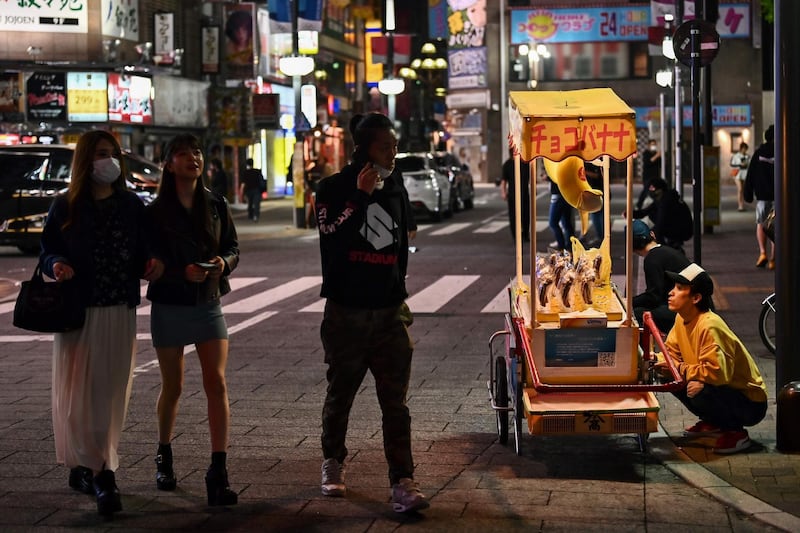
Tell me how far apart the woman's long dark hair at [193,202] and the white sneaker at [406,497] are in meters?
1.54

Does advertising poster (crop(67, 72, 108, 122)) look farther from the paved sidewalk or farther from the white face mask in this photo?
the white face mask

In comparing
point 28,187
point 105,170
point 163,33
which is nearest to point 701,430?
point 105,170

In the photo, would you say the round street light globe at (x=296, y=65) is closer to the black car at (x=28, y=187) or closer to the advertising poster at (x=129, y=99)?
the advertising poster at (x=129, y=99)

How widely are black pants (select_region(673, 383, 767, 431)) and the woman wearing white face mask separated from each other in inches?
128

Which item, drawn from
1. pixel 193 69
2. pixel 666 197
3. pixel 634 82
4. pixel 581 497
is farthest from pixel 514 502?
pixel 634 82

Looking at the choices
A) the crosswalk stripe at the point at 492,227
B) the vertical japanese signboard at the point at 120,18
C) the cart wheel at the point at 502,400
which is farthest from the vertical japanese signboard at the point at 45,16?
the cart wheel at the point at 502,400

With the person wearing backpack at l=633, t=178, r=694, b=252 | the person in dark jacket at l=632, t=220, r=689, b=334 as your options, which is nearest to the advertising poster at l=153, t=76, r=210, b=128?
the person wearing backpack at l=633, t=178, r=694, b=252

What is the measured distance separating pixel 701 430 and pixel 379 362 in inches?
98.5

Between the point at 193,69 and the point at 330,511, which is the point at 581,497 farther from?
the point at 193,69

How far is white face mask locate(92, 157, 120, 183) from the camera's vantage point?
6555mm

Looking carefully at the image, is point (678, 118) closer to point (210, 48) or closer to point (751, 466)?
point (751, 466)

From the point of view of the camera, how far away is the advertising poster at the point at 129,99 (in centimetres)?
3597

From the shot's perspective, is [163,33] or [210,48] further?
[210,48]

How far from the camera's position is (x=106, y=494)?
640cm
